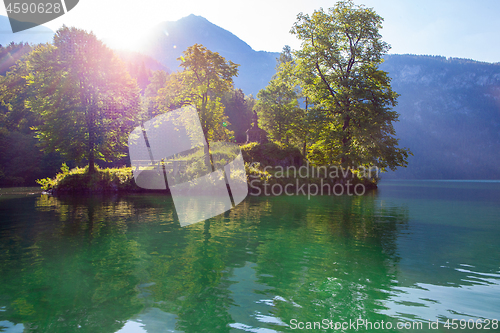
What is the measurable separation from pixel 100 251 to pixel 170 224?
5.01 metres

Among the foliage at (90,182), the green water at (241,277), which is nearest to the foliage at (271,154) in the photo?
the foliage at (90,182)

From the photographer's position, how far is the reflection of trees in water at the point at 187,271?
539 cm

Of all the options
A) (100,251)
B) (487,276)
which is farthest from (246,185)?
(487,276)

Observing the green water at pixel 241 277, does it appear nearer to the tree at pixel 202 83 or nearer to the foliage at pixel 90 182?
the foliage at pixel 90 182

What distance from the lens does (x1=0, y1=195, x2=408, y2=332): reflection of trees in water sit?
17.7 feet

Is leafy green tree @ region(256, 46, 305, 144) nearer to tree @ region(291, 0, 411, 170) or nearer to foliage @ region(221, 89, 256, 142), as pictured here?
tree @ region(291, 0, 411, 170)

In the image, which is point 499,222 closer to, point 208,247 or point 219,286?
point 208,247
